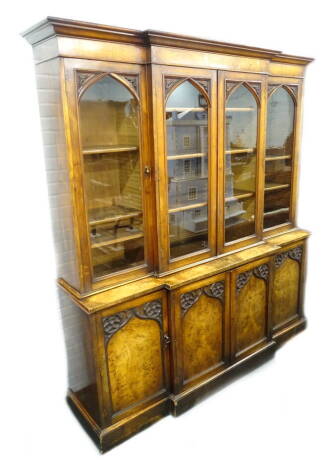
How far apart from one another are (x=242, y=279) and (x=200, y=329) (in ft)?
1.21

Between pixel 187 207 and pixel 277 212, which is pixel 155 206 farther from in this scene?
pixel 277 212

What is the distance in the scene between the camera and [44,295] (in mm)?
1876

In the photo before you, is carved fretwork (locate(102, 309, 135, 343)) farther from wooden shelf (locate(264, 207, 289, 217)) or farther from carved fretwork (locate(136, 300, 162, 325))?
wooden shelf (locate(264, 207, 289, 217))

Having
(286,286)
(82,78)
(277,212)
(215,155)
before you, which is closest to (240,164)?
(215,155)

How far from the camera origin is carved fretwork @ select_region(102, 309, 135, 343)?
5.48 feet

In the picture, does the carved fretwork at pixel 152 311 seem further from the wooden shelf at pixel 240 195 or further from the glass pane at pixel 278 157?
the glass pane at pixel 278 157

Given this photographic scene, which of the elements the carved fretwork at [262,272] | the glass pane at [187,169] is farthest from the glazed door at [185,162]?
the carved fretwork at [262,272]

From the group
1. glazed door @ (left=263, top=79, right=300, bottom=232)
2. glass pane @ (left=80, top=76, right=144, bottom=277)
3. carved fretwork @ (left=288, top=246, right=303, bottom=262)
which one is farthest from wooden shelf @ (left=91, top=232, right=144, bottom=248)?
carved fretwork @ (left=288, top=246, right=303, bottom=262)

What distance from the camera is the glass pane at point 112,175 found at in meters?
1.59

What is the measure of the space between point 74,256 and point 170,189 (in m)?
0.56

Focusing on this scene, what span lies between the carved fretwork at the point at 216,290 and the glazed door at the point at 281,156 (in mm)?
569

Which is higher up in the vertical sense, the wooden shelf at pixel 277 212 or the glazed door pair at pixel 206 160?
the glazed door pair at pixel 206 160

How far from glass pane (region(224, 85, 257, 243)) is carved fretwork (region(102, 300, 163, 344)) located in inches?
23.2

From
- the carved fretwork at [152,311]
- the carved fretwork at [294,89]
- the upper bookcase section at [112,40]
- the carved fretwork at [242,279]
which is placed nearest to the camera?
the upper bookcase section at [112,40]
